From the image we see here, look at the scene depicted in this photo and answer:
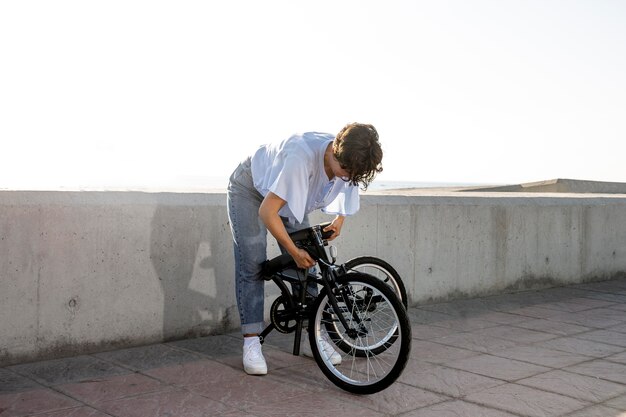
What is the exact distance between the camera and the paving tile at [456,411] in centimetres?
407

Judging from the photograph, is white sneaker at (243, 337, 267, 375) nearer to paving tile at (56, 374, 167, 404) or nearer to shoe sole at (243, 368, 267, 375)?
shoe sole at (243, 368, 267, 375)

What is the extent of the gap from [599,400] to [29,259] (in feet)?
11.6

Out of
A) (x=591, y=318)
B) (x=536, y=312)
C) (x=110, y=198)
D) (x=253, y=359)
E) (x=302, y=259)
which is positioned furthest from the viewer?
(x=536, y=312)

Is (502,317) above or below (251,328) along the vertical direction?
below

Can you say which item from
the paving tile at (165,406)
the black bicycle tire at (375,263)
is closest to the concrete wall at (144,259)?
the paving tile at (165,406)

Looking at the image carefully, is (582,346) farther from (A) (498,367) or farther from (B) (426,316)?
(B) (426,316)

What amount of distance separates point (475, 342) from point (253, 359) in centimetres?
198

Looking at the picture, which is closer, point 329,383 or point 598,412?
point 598,412

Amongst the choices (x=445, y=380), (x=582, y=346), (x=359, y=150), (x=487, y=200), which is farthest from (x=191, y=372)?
(x=487, y=200)

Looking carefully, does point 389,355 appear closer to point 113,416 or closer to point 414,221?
point 113,416

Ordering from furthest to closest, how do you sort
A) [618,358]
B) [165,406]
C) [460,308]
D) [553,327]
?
[460,308]
[553,327]
[618,358]
[165,406]

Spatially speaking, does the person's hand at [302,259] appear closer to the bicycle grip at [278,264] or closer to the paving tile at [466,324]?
the bicycle grip at [278,264]

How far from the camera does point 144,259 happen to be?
5.43 metres

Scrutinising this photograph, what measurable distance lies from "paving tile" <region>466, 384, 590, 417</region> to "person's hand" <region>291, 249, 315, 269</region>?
46.9 inches
